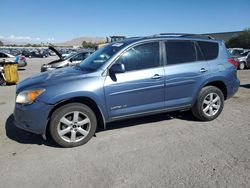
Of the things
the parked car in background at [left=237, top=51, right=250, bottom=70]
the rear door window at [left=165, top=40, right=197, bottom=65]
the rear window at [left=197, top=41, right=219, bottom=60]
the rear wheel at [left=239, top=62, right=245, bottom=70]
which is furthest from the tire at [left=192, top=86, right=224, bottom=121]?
the rear wheel at [left=239, top=62, right=245, bottom=70]

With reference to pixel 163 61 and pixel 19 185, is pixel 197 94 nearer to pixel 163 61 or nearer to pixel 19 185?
pixel 163 61

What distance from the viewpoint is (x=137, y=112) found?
450 cm

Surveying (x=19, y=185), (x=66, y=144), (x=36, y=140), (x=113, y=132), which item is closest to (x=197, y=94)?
(x=113, y=132)

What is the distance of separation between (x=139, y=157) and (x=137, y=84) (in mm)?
1304

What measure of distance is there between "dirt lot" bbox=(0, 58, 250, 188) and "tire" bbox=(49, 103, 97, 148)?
0.15 metres

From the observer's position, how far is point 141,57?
14.7ft

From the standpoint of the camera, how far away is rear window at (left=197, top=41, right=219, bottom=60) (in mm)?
5129

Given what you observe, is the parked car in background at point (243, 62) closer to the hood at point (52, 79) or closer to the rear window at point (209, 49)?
the rear window at point (209, 49)

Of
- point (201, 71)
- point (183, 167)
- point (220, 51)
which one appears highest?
point (220, 51)

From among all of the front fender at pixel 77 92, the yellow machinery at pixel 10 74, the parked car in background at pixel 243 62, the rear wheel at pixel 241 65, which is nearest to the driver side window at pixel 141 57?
the front fender at pixel 77 92

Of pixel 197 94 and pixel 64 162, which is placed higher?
pixel 197 94

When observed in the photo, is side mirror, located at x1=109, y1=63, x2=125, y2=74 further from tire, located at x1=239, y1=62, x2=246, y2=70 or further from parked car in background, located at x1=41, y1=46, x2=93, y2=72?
tire, located at x1=239, y1=62, x2=246, y2=70

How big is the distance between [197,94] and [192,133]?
88 centimetres

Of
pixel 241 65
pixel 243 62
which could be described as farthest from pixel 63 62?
pixel 243 62
